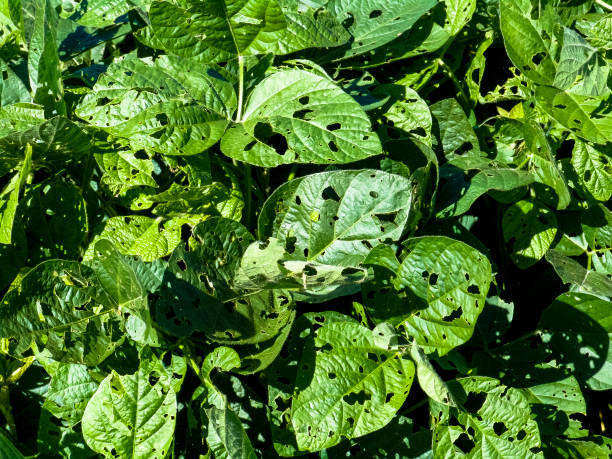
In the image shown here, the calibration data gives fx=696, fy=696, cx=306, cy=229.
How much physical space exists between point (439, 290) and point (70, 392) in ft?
2.50

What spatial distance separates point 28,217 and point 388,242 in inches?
30.9

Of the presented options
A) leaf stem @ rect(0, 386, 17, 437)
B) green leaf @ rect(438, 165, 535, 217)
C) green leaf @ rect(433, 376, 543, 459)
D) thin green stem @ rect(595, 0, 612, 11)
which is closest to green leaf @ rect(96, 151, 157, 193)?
leaf stem @ rect(0, 386, 17, 437)

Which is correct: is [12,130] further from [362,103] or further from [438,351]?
[438,351]

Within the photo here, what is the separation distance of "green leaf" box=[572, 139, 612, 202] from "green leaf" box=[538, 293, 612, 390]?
29cm

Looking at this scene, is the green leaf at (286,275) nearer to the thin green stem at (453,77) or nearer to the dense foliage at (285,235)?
the dense foliage at (285,235)

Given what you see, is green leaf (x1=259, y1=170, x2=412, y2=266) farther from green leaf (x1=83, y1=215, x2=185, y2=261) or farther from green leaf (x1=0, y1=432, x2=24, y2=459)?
green leaf (x1=0, y1=432, x2=24, y2=459)

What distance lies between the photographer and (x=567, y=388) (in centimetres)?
163

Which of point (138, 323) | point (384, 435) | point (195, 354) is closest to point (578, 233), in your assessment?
point (384, 435)

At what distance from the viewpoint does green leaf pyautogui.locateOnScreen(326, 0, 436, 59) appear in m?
1.73

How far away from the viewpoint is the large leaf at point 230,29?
58.2 inches

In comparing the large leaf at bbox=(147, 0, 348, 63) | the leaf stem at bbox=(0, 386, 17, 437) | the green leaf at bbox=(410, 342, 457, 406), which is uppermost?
the large leaf at bbox=(147, 0, 348, 63)

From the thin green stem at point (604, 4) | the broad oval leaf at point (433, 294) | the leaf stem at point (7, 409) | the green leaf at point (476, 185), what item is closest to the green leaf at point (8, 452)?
the leaf stem at point (7, 409)

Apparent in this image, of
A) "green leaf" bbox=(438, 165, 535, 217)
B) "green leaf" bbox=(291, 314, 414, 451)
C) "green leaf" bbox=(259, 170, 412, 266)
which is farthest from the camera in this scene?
"green leaf" bbox=(438, 165, 535, 217)

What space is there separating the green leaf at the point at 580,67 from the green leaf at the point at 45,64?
43.2 inches
